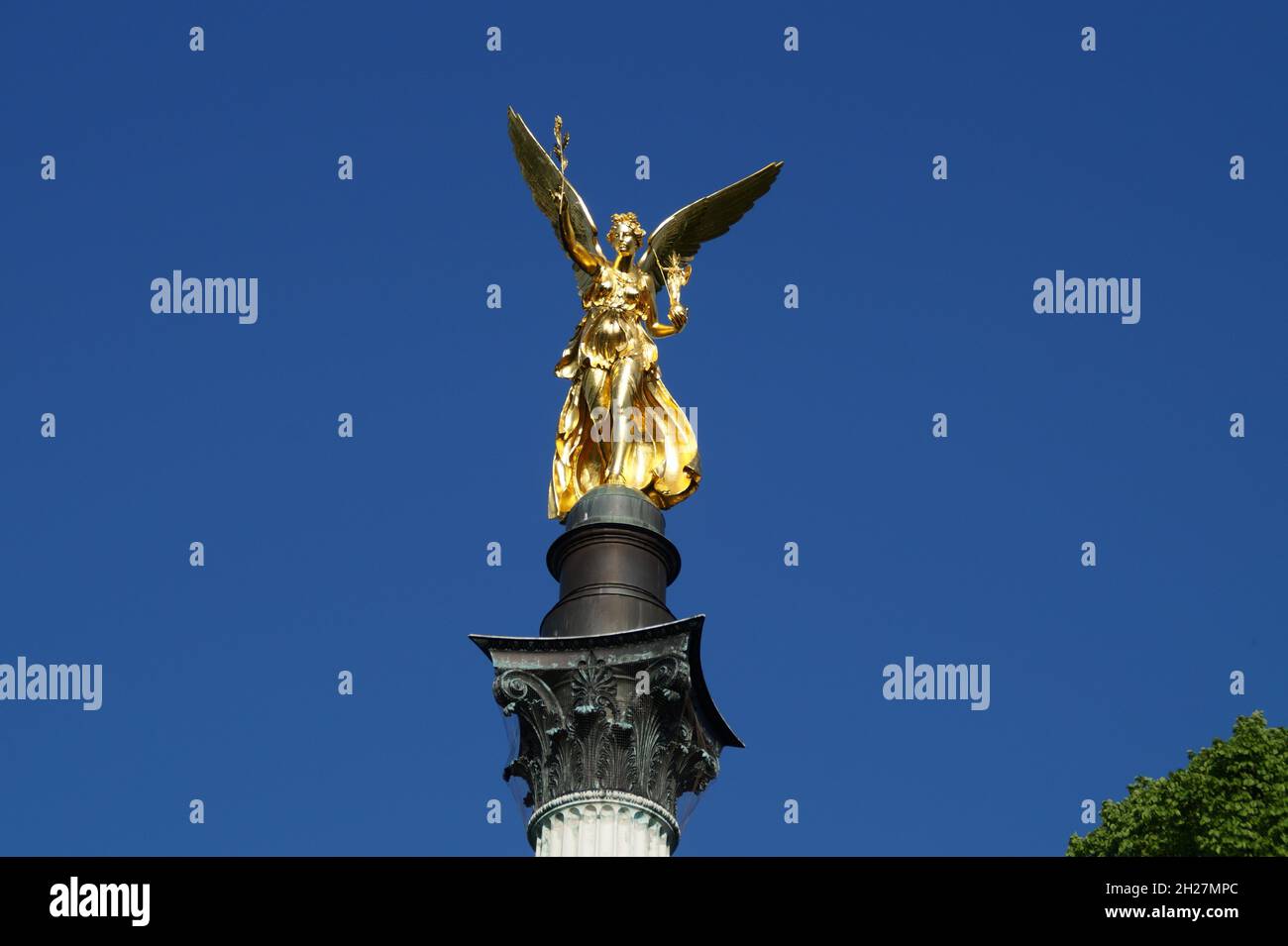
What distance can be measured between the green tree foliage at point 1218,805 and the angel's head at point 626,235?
14.1 meters

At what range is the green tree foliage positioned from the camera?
39.5 meters

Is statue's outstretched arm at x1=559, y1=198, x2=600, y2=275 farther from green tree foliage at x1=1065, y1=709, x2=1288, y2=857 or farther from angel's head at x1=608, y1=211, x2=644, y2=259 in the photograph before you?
green tree foliage at x1=1065, y1=709, x2=1288, y2=857

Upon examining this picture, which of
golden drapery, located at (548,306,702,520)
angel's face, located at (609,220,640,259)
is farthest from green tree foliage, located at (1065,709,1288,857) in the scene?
angel's face, located at (609,220,640,259)

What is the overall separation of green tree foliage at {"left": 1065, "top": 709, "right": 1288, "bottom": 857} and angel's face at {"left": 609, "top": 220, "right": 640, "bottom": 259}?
1411 centimetres

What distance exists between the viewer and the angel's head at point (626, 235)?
111 ft

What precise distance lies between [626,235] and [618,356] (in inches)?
88.0

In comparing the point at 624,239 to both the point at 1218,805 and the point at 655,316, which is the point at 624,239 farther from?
the point at 1218,805

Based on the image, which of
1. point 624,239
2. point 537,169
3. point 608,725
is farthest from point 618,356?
point 608,725

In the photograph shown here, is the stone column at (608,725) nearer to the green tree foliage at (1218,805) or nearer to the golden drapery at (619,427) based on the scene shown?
the golden drapery at (619,427)

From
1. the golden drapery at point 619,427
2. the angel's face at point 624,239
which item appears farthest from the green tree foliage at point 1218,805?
the angel's face at point 624,239
